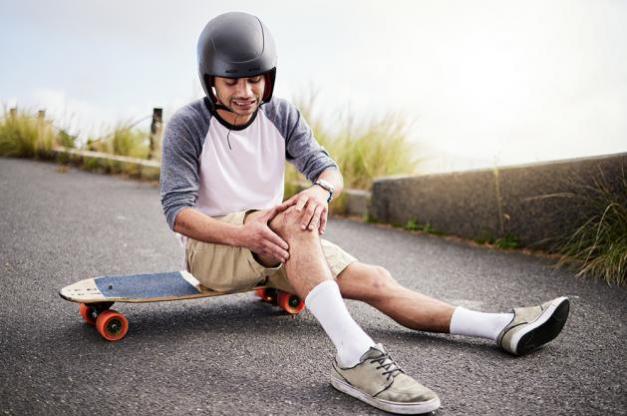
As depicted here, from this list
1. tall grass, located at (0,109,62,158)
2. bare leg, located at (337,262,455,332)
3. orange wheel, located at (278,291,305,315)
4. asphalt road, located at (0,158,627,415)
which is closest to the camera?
asphalt road, located at (0,158,627,415)

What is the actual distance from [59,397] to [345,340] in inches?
42.2

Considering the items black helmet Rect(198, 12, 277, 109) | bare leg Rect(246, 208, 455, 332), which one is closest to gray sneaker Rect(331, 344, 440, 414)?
bare leg Rect(246, 208, 455, 332)

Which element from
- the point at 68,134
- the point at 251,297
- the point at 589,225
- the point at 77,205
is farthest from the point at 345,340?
the point at 68,134

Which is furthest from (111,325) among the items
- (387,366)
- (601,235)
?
(601,235)

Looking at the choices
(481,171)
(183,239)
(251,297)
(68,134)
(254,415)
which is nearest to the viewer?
(254,415)

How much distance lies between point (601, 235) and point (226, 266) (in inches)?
118

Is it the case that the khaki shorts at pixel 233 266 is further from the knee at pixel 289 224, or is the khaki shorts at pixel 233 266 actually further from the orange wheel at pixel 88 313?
the orange wheel at pixel 88 313

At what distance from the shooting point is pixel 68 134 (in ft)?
39.3

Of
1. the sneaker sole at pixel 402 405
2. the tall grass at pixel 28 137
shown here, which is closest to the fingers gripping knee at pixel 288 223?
the sneaker sole at pixel 402 405

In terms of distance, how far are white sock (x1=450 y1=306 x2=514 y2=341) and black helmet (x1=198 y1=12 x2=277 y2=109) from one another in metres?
1.40

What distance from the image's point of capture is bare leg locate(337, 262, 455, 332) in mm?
3004

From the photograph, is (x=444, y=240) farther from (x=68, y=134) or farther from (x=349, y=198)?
(x=68, y=134)

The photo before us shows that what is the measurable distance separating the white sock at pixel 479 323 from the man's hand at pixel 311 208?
756mm

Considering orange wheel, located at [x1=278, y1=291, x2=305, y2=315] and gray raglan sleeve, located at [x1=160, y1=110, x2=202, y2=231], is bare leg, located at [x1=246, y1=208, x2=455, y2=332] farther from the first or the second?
orange wheel, located at [x1=278, y1=291, x2=305, y2=315]
